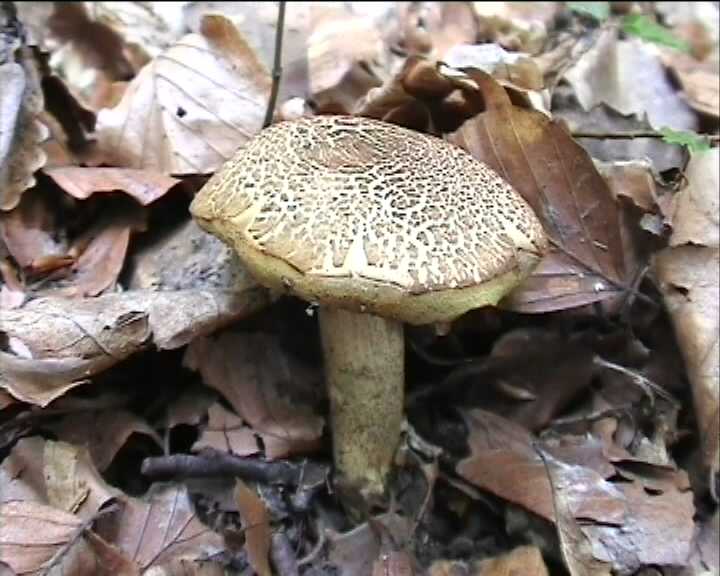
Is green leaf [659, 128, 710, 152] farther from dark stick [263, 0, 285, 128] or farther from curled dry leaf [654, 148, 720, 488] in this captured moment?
dark stick [263, 0, 285, 128]

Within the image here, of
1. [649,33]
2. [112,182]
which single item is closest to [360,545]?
[112,182]

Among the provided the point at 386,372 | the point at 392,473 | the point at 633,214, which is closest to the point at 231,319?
the point at 386,372

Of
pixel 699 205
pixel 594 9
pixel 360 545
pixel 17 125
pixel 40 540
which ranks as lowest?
pixel 360 545

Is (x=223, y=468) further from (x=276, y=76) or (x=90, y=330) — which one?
(x=276, y=76)

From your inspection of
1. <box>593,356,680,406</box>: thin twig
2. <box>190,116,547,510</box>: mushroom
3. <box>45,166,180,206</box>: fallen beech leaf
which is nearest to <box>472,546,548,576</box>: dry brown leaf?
<box>190,116,547,510</box>: mushroom

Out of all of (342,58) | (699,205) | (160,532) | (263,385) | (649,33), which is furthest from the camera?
(342,58)

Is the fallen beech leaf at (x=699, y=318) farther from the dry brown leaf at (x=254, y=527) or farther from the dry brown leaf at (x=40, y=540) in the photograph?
the dry brown leaf at (x=40, y=540)

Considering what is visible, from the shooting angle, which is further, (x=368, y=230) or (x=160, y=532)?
(x=160, y=532)

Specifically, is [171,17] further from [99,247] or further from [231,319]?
[231,319]
